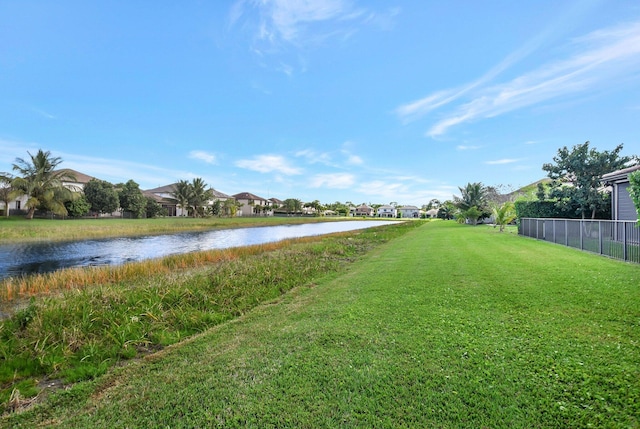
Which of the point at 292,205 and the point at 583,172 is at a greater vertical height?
the point at 292,205

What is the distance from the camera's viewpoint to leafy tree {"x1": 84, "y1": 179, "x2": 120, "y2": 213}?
1682 inches

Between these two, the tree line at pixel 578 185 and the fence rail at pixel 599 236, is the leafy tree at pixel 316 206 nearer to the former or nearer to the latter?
the tree line at pixel 578 185

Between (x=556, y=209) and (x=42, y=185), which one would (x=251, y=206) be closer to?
(x=42, y=185)

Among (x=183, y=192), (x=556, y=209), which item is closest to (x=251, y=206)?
(x=183, y=192)

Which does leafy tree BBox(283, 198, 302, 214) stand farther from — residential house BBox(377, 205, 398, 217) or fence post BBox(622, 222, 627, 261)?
fence post BBox(622, 222, 627, 261)

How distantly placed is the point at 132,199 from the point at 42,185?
1154 cm

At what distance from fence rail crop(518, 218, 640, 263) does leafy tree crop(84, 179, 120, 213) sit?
51.3m

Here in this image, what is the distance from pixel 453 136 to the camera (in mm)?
32469

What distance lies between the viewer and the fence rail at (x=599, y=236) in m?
8.22

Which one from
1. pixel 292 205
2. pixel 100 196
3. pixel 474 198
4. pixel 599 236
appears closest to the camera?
pixel 599 236

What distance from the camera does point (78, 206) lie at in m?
39.5

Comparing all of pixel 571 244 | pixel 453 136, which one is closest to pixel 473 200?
pixel 453 136

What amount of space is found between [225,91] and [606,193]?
31621 millimetres

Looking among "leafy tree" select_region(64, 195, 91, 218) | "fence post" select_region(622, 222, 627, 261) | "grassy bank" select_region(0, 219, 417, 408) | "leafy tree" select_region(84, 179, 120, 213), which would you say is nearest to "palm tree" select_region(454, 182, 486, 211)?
"fence post" select_region(622, 222, 627, 261)
